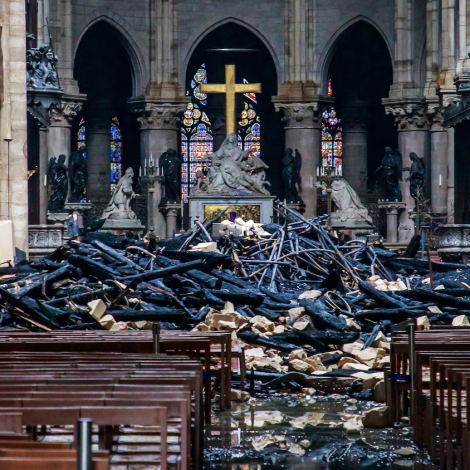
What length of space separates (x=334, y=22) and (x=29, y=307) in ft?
90.1

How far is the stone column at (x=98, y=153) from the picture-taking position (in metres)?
41.6

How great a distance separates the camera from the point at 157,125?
3909cm

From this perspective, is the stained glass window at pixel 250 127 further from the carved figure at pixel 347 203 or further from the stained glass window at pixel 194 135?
the carved figure at pixel 347 203

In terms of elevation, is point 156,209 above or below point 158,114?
below

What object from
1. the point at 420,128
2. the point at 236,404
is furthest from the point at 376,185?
the point at 236,404

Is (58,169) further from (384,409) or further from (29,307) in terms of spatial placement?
(384,409)

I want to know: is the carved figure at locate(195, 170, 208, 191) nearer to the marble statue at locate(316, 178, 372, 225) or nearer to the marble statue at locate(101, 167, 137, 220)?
the marble statue at locate(101, 167, 137, 220)

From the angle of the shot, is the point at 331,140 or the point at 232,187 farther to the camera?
the point at 331,140

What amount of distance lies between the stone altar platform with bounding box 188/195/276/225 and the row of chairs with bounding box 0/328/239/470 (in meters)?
27.3

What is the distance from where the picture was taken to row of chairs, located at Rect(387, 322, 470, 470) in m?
7.15

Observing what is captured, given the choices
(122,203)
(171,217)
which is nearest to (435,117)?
(171,217)

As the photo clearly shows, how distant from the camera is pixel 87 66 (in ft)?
138

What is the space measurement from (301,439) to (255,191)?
26655 mm

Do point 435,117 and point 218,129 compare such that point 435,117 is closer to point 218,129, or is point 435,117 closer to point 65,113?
point 218,129
